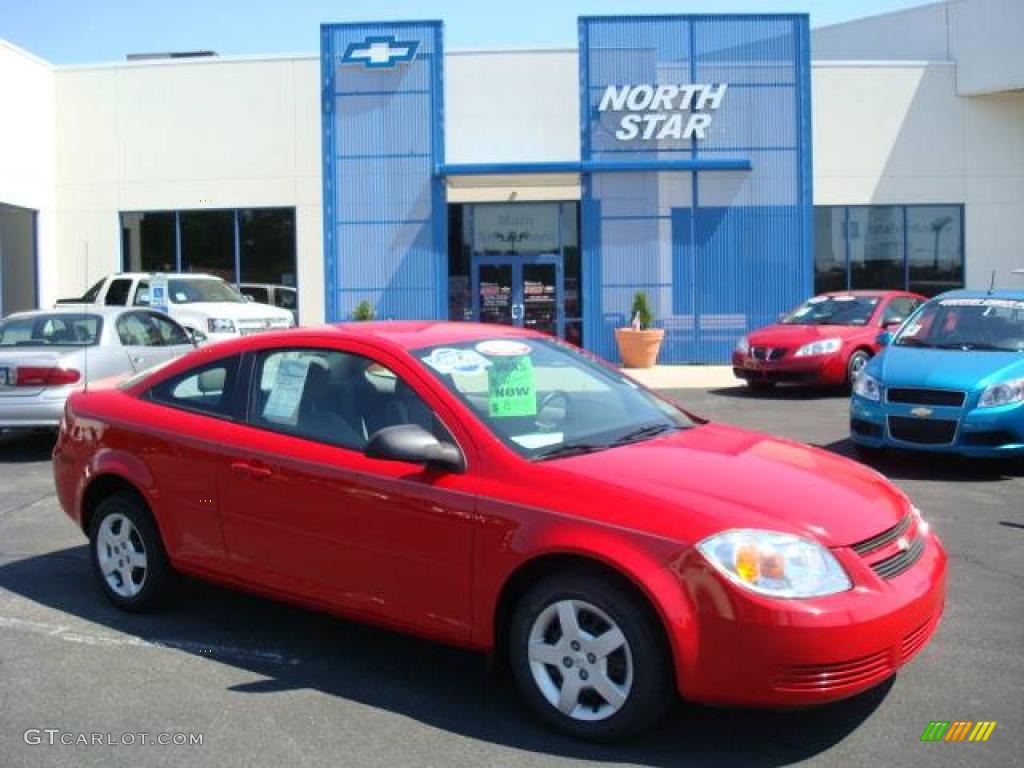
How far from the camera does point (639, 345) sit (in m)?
20.7

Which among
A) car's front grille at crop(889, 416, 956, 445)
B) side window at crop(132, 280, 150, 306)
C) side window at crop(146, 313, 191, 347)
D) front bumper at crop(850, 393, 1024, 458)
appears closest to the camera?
front bumper at crop(850, 393, 1024, 458)

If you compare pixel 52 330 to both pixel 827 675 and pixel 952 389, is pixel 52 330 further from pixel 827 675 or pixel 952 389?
pixel 827 675

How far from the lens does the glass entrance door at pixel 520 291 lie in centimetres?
2309

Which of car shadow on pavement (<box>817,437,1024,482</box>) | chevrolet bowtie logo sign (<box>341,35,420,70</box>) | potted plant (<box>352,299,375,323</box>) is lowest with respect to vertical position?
car shadow on pavement (<box>817,437,1024,482</box>)

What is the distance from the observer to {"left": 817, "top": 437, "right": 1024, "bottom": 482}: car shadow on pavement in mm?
8789

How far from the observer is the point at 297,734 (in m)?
3.94

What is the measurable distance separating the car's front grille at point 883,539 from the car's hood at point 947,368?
16.2ft

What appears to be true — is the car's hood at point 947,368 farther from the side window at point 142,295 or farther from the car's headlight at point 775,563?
the side window at point 142,295

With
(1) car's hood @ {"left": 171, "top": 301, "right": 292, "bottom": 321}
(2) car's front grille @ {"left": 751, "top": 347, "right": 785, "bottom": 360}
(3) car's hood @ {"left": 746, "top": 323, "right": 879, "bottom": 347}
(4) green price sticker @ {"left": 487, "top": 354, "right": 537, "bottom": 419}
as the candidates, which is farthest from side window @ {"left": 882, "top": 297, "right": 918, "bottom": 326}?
(4) green price sticker @ {"left": 487, "top": 354, "right": 537, "bottom": 419}

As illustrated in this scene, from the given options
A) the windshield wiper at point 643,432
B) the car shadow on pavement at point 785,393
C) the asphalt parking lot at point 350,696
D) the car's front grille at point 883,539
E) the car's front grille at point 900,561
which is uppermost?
the windshield wiper at point 643,432

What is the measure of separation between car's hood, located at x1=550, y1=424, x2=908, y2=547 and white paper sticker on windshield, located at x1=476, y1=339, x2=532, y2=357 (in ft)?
2.30

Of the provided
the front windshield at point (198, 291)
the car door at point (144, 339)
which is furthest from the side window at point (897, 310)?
the front windshield at point (198, 291)

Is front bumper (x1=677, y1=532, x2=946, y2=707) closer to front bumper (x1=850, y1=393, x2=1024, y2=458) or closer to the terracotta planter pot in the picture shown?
front bumper (x1=850, y1=393, x2=1024, y2=458)

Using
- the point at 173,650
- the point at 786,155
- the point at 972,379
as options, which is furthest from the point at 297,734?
the point at 786,155
